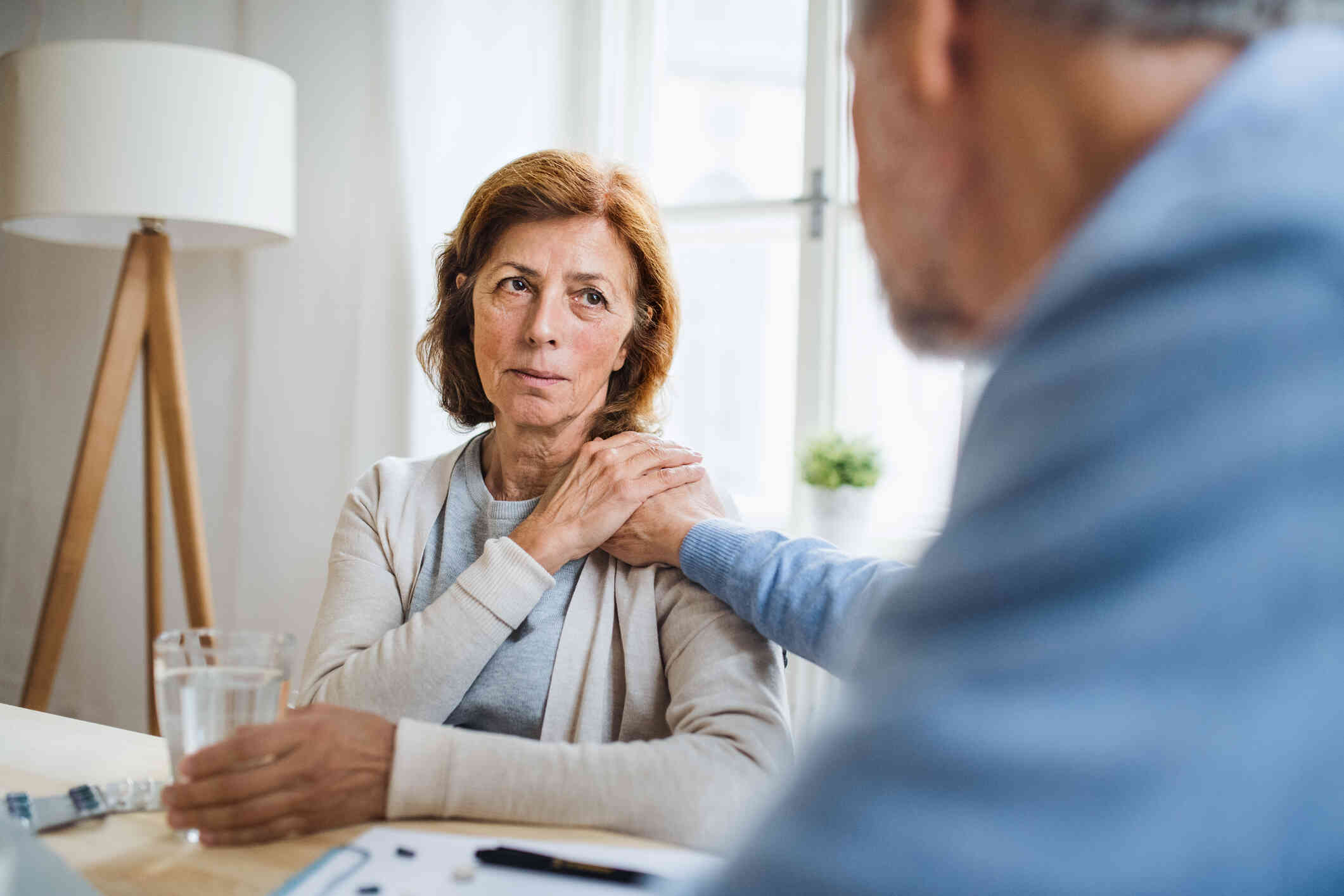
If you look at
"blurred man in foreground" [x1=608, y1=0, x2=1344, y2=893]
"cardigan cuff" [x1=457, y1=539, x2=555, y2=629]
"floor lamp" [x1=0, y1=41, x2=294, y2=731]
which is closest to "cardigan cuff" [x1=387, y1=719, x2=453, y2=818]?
"cardigan cuff" [x1=457, y1=539, x2=555, y2=629]

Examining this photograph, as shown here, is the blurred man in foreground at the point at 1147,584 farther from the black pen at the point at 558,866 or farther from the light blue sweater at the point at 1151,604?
the black pen at the point at 558,866

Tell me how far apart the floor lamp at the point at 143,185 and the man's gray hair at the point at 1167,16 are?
2114 mm

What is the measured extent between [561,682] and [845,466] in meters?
1.20

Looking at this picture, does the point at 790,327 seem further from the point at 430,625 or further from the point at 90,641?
the point at 90,641

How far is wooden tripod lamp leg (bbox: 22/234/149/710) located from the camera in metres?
2.23

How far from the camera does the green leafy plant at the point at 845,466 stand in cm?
221

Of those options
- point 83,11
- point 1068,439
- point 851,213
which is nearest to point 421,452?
point 851,213

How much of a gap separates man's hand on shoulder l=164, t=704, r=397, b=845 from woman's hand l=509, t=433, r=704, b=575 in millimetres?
390

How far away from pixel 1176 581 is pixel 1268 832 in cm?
7

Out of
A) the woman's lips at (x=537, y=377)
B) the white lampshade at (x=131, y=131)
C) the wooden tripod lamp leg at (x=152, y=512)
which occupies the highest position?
the white lampshade at (x=131, y=131)

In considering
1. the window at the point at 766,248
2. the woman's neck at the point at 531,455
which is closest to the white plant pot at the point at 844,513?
the window at the point at 766,248

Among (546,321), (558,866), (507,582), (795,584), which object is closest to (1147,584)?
(558,866)

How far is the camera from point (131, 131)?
2.04m

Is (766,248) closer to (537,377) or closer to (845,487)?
(845,487)
